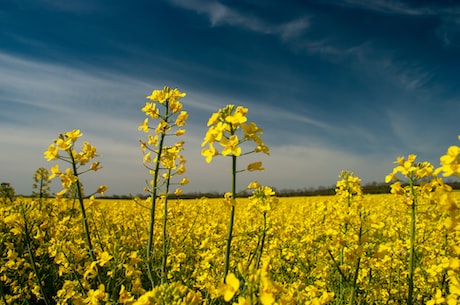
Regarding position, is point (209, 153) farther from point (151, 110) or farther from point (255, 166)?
point (151, 110)

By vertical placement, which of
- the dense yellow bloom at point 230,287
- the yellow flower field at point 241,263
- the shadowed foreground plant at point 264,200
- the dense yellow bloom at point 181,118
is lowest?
the yellow flower field at point 241,263

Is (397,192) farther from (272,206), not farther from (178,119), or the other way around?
(178,119)

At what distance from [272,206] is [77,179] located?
1.52 metres

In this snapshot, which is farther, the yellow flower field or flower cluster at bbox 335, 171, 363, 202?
flower cluster at bbox 335, 171, 363, 202

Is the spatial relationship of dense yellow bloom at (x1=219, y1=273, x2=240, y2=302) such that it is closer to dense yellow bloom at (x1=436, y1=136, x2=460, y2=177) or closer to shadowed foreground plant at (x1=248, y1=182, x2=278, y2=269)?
dense yellow bloom at (x1=436, y1=136, x2=460, y2=177)

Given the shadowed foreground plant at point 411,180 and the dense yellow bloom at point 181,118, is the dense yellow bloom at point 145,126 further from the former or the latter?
the shadowed foreground plant at point 411,180

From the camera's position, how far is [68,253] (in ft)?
11.2

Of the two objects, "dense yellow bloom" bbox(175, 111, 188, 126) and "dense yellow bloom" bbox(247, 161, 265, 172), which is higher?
"dense yellow bloom" bbox(175, 111, 188, 126)

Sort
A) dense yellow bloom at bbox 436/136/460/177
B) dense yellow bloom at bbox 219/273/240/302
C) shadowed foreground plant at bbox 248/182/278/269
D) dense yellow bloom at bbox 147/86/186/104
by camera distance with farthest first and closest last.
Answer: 1. dense yellow bloom at bbox 147/86/186/104
2. shadowed foreground plant at bbox 248/182/278/269
3. dense yellow bloom at bbox 436/136/460/177
4. dense yellow bloom at bbox 219/273/240/302

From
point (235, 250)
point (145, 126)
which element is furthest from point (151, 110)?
point (235, 250)

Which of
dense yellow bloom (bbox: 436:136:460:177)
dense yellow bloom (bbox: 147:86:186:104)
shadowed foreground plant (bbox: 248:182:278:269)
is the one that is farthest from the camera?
dense yellow bloom (bbox: 147:86:186:104)

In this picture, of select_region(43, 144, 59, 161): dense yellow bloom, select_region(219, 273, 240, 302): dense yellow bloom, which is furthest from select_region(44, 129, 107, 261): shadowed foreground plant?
select_region(219, 273, 240, 302): dense yellow bloom

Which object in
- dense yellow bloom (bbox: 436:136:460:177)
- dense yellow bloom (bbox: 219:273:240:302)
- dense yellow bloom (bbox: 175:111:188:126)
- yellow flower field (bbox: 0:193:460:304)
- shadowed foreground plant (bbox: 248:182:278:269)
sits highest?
dense yellow bloom (bbox: 175:111:188:126)

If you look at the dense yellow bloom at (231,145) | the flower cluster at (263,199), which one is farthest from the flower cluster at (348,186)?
the dense yellow bloom at (231,145)
